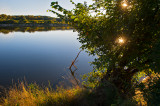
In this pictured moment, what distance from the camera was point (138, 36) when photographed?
14.6 feet

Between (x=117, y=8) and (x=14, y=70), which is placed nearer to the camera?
(x=117, y=8)

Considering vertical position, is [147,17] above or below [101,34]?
above

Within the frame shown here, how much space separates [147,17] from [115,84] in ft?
11.9

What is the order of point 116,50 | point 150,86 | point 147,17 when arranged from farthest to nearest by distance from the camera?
point 116,50 → point 147,17 → point 150,86

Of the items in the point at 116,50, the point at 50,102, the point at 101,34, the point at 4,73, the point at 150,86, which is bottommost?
the point at 4,73

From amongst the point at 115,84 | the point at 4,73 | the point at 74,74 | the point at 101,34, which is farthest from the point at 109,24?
the point at 4,73

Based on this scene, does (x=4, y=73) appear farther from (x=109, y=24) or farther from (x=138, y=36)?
(x=138, y=36)

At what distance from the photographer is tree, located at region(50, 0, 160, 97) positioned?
3.96 m

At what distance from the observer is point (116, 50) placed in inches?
186

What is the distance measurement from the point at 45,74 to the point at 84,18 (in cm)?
951

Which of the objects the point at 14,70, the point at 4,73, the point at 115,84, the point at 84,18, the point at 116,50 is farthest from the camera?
the point at 14,70

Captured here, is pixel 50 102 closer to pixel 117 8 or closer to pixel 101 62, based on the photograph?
pixel 101 62

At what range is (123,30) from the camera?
4254 millimetres

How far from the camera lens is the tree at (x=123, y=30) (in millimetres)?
3955
